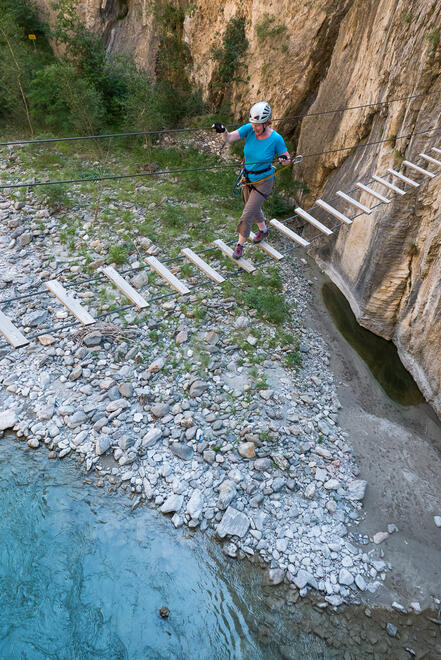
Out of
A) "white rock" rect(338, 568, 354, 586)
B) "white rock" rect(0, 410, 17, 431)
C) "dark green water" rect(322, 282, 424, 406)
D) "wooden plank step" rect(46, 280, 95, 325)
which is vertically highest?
"wooden plank step" rect(46, 280, 95, 325)

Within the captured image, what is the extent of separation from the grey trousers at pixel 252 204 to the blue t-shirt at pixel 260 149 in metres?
0.16

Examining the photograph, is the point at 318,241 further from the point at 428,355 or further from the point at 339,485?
the point at 339,485

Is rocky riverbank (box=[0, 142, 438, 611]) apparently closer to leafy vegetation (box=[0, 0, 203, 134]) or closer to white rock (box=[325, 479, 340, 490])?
white rock (box=[325, 479, 340, 490])

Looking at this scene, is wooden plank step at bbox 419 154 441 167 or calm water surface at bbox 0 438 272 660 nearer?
calm water surface at bbox 0 438 272 660

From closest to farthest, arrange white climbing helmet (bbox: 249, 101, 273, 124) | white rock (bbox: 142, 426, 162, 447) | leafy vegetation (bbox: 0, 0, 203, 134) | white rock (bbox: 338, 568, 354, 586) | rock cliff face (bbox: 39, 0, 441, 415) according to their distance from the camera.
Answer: white climbing helmet (bbox: 249, 101, 273, 124), white rock (bbox: 338, 568, 354, 586), white rock (bbox: 142, 426, 162, 447), rock cliff face (bbox: 39, 0, 441, 415), leafy vegetation (bbox: 0, 0, 203, 134)

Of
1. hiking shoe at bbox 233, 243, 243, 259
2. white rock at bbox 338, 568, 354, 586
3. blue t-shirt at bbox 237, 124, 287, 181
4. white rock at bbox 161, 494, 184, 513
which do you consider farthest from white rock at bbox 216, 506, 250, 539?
blue t-shirt at bbox 237, 124, 287, 181

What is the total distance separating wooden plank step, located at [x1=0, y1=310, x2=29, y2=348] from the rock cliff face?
21.9 ft

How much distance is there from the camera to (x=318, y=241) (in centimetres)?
1055

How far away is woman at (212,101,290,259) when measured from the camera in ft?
15.0

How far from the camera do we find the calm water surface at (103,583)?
4.63 m

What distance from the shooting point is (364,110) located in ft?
28.8

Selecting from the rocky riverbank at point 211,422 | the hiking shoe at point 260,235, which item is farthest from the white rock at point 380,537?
the hiking shoe at point 260,235

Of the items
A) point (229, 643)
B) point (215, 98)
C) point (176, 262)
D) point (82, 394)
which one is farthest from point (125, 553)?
point (215, 98)

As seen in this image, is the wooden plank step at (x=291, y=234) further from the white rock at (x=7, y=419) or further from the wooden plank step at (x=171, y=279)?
the white rock at (x=7, y=419)
